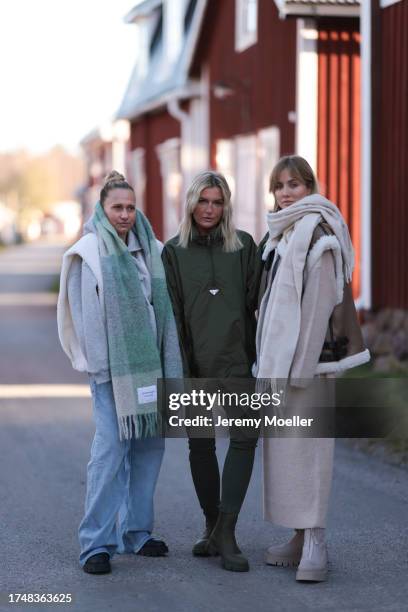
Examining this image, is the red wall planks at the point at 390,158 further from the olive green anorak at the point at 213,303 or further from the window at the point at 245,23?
the olive green anorak at the point at 213,303

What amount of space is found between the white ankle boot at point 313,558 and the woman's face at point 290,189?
1467mm

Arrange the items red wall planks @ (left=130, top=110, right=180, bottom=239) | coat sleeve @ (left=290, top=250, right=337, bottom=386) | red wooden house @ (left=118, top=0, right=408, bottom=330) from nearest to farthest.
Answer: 1. coat sleeve @ (left=290, top=250, right=337, bottom=386)
2. red wooden house @ (left=118, top=0, right=408, bottom=330)
3. red wall planks @ (left=130, top=110, right=180, bottom=239)

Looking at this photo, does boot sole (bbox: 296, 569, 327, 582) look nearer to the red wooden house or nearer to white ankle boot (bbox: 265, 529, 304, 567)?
white ankle boot (bbox: 265, 529, 304, 567)

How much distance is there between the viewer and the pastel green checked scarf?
219 inches

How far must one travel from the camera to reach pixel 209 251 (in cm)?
568

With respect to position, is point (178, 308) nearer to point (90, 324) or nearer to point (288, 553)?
point (90, 324)

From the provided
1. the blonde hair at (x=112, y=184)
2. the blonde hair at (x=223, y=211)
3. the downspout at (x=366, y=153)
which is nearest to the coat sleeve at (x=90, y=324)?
the blonde hair at (x=112, y=184)


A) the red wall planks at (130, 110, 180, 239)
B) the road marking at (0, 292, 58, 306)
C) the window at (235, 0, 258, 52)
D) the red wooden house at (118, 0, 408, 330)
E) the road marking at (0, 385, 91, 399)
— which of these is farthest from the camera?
the road marking at (0, 292, 58, 306)

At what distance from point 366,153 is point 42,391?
3.94m

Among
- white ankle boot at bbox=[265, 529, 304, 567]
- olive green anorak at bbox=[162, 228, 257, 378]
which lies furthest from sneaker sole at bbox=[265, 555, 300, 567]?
olive green anorak at bbox=[162, 228, 257, 378]

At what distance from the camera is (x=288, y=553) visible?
569cm

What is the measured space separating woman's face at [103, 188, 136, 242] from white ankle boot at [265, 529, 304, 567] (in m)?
1.62

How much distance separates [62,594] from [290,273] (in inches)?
66.3

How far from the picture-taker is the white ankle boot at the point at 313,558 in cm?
542
